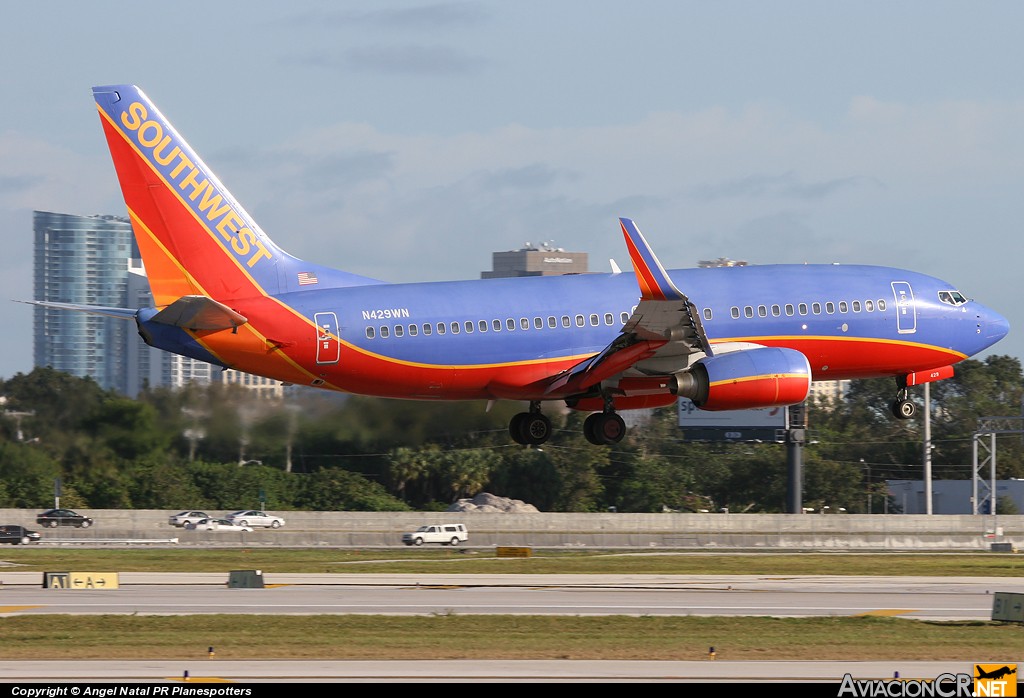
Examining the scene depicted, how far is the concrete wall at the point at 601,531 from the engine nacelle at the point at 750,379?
37717 mm

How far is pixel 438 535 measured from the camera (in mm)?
84062

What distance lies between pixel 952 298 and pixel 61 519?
59.1 metres

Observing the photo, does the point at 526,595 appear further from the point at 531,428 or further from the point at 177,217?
the point at 177,217

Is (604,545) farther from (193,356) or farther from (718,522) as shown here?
(193,356)

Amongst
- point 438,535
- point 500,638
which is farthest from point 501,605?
point 438,535

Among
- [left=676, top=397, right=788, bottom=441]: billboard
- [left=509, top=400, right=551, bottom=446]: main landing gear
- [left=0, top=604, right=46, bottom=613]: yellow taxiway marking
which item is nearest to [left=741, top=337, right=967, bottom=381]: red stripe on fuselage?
[left=509, top=400, right=551, bottom=446]: main landing gear

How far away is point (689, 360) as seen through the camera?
144 feet

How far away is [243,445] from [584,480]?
46721 mm

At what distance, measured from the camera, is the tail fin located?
41.8 meters

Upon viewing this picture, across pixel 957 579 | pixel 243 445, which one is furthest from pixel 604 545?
pixel 957 579

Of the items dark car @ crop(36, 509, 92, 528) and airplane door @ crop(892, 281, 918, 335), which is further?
dark car @ crop(36, 509, 92, 528)

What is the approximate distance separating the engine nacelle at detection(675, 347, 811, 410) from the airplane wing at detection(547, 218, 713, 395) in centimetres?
71

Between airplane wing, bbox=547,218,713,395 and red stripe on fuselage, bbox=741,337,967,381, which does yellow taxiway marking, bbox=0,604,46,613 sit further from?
red stripe on fuselage, bbox=741,337,967,381

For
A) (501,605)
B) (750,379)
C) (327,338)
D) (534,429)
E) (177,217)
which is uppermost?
(177,217)
